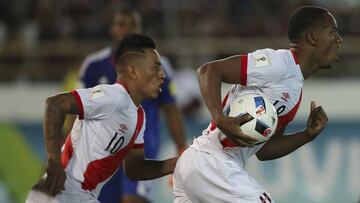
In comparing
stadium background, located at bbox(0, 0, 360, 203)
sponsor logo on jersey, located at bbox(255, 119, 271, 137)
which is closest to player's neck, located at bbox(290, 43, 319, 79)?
sponsor logo on jersey, located at bbox(255, 119, 271, 137)

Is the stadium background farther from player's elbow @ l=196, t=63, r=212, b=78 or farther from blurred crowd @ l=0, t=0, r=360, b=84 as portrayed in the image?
player's elbow @ l=196, t=63, r=212, b=78

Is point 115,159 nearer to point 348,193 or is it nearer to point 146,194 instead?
point 146,194

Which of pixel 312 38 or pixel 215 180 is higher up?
pixel 312 38

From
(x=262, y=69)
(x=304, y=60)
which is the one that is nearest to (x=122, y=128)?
(x=262, y=69)

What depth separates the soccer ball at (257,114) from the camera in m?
5.52

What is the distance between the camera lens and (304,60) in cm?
590

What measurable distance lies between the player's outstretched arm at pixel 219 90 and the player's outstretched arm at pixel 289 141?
1.84ft

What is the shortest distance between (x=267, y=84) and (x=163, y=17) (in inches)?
296

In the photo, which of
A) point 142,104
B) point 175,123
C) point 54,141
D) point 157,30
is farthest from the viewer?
point 157,30

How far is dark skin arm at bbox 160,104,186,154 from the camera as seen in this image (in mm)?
8156

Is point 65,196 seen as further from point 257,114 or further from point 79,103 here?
point 257,114

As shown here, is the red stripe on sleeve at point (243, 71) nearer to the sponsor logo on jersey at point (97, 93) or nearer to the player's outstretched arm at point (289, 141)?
the player's outstretched arm at point (289, 141)

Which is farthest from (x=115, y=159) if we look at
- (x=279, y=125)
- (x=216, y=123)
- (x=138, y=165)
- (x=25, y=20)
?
(x=25, y=20)

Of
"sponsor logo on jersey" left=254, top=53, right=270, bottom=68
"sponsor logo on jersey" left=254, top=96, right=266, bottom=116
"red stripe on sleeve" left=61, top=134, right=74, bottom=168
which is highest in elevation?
"sponsor logo on jersey" left=254, top=53, right=270, bottom=68
